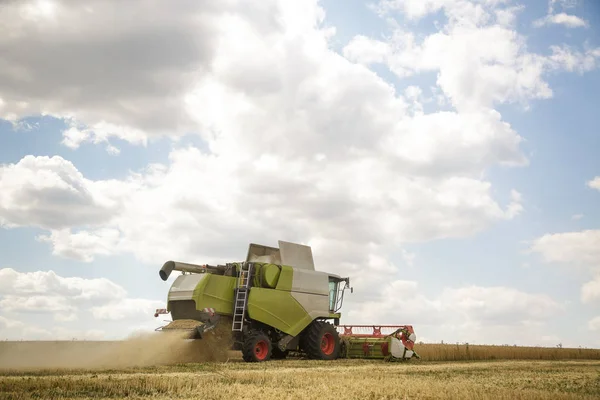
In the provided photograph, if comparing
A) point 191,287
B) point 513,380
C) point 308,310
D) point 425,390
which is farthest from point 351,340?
point 425,390

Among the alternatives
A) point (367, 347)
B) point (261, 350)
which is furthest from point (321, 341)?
point (261, 350)

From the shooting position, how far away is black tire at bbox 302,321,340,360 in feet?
64.5

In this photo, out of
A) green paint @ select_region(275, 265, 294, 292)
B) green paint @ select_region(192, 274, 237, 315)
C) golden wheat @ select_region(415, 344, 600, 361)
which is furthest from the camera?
golden wheat @ select_region(415, 344, 600, 361)

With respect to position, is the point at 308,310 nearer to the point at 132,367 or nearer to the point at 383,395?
the point at 132,367

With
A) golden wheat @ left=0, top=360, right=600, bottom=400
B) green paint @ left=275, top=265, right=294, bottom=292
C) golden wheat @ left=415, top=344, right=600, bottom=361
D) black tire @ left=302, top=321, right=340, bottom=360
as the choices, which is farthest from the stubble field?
golden wheat @ left=415, top=344, right=600, bottom=361

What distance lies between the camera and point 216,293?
707 inches

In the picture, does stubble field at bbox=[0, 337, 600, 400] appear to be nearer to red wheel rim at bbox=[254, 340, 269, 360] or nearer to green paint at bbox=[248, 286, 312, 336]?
red wheel rim at bbox=[254, 340, 269, 360]

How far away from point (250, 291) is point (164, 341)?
316 centimetres

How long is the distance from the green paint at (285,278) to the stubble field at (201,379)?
9.33 feet

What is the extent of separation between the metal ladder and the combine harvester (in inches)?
1.2

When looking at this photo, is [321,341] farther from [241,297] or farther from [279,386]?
[279,386]

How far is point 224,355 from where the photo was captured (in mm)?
17547

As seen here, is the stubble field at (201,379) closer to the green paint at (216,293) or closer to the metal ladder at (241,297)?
the metal ladder at (241,297)

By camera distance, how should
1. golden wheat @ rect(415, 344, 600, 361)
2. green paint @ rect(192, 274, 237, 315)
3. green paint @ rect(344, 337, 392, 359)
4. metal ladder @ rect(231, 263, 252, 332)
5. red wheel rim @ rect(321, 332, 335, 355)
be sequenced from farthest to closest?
golden wheat @ rect(415, 344, 600, 361), green paint @ rect(344, 337, 392, 359), red wheel rim @ rect(321, 332, 335, 355), metal ladder @ rect(231, 263, 252, 332), green paint @ rect(192, 274, 237, 315)
